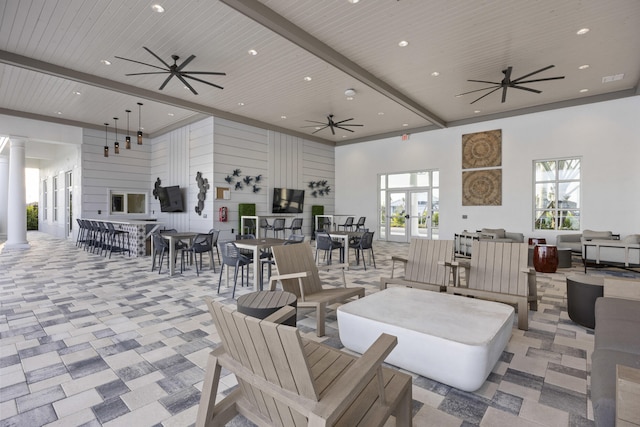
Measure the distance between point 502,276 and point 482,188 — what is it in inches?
280

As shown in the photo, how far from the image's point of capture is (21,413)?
190 cm

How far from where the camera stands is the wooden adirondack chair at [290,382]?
1111 millimetres

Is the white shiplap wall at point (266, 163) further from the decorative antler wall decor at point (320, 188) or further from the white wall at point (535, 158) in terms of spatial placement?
the white wall at point (535, 158)

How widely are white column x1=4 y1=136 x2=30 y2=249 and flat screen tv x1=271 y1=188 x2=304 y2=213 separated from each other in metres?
7.70

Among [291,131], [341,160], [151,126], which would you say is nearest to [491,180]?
[341,160]

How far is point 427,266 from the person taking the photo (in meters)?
3.99

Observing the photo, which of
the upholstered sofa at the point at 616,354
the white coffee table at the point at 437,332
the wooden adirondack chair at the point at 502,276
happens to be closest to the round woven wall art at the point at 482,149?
the wooden adirondack chair at the point at 502,276

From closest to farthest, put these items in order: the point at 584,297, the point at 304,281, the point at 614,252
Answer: the point at 584,297 → the point at 304,281 → the point at 614,252

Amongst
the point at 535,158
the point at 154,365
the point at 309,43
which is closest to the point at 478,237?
the point at 535,158

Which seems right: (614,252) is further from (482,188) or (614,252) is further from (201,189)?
(201,189)

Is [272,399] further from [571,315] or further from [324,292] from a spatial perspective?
[571,315]

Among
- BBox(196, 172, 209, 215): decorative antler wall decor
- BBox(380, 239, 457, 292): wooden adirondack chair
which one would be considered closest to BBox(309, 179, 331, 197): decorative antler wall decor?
BBox(196, 172, 209, 215): decorative antler wall decor

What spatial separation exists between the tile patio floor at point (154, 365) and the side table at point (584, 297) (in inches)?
4.7

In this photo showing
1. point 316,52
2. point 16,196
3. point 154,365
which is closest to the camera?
point 154,365
